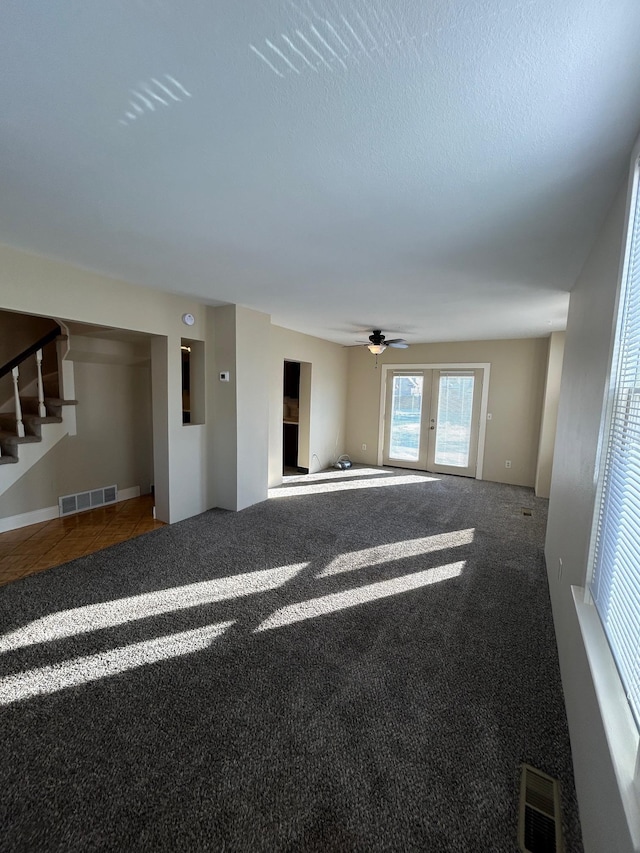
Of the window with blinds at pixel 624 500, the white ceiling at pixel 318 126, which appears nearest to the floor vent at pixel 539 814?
the window with blinds at pixel 624 500

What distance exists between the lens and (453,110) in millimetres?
1258

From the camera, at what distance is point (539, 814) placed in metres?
1.33

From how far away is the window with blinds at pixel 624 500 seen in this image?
1105 millimetres

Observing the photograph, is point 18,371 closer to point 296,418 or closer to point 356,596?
point 296,418

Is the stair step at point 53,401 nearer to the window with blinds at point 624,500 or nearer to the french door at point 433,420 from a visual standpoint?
the window with blinds at point 624,500

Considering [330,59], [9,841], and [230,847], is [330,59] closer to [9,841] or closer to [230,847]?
[230,847]

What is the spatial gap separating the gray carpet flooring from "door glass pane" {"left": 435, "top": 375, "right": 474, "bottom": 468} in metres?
3.41

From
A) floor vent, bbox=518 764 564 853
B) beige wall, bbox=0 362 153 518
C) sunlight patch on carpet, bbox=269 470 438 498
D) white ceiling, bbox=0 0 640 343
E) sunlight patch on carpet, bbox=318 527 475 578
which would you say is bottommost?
floor vent, bbox=518 764 564 853

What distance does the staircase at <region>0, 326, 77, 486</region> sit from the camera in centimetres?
364

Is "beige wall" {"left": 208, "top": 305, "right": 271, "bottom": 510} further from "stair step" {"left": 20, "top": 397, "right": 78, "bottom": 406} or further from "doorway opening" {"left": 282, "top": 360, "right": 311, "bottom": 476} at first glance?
"doorway opening" {"left": 282, "top": 360, "right": 311, "bottom": 476}

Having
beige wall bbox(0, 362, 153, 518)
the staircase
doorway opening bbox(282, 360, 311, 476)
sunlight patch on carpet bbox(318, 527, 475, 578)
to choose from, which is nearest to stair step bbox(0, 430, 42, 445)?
the staircase

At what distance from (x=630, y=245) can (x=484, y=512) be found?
3.89 meters

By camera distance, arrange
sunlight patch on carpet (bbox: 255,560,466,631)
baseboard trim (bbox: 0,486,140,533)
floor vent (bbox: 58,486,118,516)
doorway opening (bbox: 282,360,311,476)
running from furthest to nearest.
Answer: doorway opening (bbox: 282,360,311,476) < floor vent (bbox: 58,486,118,516) < baseboard trim (bbox: 0,486,140,533) < sunlight patch on carpet (bbox: 255,560,466,631)

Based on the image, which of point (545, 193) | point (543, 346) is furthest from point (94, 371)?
point (543, 346)
